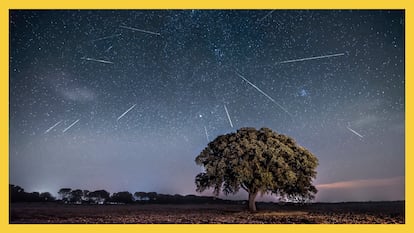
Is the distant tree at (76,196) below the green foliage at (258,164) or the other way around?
below

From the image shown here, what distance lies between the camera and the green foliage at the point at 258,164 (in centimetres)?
1948

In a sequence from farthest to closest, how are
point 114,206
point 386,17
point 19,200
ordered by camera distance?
1. point 114,206
2. point 19,200
3. point 386,17

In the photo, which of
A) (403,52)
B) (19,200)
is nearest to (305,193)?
(403,52)

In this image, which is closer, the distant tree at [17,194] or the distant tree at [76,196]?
the distant tree at [17,194]

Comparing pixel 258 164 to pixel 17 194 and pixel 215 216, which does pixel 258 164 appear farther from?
pixel 17 194

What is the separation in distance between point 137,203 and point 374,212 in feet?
39.6

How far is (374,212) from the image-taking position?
1930cm

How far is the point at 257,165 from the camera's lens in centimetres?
1934

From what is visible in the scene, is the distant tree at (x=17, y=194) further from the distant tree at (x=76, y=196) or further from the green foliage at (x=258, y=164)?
the green foliage at (x=258, y=164)

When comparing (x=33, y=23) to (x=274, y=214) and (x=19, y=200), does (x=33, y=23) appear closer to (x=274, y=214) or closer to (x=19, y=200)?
(x=19, y=200)

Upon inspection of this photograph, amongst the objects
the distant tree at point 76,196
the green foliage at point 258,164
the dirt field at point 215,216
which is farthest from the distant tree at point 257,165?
the distant tree at point 76,196

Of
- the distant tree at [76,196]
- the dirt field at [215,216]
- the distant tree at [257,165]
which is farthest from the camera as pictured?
the distant tree at [76,196]

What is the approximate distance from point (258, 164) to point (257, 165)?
5.5 inches

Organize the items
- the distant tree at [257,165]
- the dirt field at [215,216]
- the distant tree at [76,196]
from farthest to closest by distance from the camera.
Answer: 1. the distant tree at [76,196]
2. the distant tree at [257,165]
3. the dirt field at [215,216]
